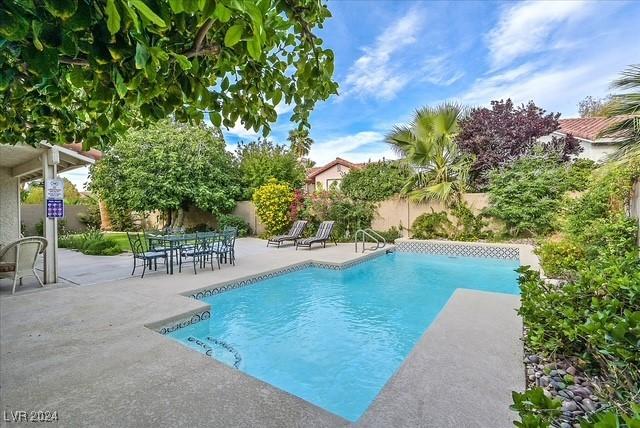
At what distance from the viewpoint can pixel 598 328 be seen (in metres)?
2.36

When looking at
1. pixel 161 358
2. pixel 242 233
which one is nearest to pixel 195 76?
pixel 161 358

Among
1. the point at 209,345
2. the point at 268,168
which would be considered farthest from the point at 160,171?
the point at 209,345

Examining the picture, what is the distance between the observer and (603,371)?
251cm

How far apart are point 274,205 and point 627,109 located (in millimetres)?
12724

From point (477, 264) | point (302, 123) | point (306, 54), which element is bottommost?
point (477, 264)

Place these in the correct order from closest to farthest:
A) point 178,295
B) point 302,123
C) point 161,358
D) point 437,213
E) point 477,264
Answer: point 302,123 < point 161,358 < point 178,295 < point 477,264 < point 437,213

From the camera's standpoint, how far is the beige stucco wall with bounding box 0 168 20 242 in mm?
8344

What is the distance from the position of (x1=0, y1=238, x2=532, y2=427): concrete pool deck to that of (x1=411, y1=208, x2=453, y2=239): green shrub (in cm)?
885

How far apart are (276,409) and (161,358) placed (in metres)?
1.56

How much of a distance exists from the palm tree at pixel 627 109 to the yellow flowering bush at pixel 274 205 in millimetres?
12325

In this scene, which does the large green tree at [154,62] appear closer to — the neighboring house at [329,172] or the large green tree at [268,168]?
the large green tree at [268,168]

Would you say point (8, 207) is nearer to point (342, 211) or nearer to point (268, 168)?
point (268, 168)

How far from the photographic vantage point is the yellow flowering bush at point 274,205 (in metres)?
15.7

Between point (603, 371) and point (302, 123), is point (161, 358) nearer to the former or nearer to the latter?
point (302, 123)
